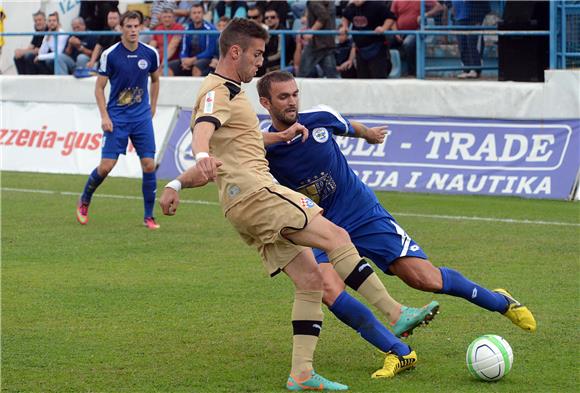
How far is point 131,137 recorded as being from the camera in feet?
41.2

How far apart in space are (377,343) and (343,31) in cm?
1082

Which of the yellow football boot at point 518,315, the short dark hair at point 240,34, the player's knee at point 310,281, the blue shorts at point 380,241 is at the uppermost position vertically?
the short dark hair at point 240,34

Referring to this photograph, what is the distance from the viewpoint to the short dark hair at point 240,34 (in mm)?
5984

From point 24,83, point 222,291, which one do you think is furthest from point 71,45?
point 222,291

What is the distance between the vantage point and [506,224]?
476 inches

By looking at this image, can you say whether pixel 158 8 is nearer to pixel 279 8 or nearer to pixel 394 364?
pixel 279 8

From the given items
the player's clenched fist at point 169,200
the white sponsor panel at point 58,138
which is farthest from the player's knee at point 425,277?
the white sponsor panel at point 58,138

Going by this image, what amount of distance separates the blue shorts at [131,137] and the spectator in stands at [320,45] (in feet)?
17.0

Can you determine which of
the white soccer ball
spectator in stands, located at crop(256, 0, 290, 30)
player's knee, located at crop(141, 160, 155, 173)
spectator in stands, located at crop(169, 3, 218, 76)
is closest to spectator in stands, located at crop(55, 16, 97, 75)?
spectator in stands, located at crop(169, 3, 218, 76)

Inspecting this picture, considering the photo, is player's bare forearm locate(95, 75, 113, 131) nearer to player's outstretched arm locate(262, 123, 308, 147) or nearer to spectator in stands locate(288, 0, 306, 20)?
player's outstretched arm locate(262, 123, 308, 147)

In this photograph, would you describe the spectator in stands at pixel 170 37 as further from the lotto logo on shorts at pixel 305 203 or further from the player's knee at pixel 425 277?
the lotto logo on shorts at pixel 305 203

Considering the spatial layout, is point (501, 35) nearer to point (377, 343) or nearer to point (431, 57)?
point (431, 57)

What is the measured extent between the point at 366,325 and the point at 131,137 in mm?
6827

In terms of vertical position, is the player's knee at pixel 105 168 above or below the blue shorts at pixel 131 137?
below
